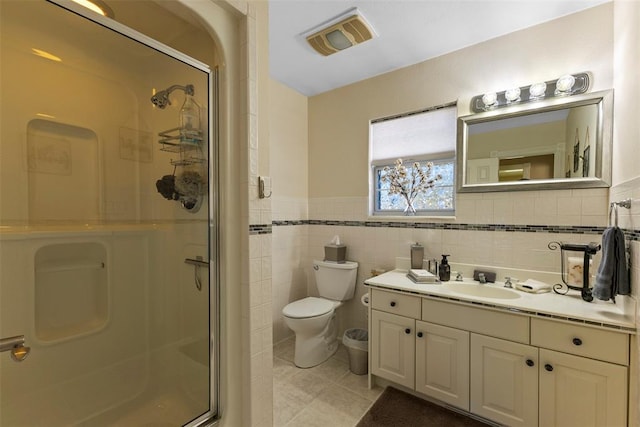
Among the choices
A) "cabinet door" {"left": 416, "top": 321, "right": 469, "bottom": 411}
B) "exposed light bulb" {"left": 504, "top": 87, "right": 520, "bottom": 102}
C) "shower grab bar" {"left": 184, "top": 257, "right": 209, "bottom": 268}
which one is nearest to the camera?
"shower grab bar" {"left": 184, "top": 257, "right": 209, "bottom": 268}

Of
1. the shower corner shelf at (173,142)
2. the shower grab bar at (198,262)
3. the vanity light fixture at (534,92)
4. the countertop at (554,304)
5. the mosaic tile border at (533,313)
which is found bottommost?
the mosaic tile border at (533,313)

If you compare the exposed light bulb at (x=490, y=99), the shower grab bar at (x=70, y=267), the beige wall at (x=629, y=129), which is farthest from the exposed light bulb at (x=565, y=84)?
the shower grab bar at (x=70, y=267)

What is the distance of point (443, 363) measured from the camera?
5.58 ft

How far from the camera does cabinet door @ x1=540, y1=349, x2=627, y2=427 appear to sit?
1263 millimetres

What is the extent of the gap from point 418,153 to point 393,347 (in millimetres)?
1546

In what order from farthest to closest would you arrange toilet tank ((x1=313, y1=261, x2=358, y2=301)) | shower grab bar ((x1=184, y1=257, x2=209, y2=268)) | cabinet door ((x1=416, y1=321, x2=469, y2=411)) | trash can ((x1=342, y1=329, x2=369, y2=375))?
toilet tank ((x1=313, y1=261, x2=358, y2=301)), trash can ((x1=342, y1=329, x2=369, y2=375)), cabinet door ((x1=416, y1=321, x2=469, y2=411)), shower grab bar ((x1=184, y1=257, x2=209, y2=268))

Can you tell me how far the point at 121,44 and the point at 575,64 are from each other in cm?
260

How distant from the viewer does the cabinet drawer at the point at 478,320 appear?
4.87 feet

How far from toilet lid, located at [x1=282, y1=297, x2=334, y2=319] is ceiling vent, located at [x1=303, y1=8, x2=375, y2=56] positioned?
200 centimetres

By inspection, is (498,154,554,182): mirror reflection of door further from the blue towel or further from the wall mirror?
the blue towel

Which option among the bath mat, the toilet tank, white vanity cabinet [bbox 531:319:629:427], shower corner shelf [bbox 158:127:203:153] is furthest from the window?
shower corner shelf [bbox 158:127:203:153]

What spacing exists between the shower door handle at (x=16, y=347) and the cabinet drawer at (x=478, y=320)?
212 centimetres

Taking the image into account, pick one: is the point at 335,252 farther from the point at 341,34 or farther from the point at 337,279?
→ the point at 341,34

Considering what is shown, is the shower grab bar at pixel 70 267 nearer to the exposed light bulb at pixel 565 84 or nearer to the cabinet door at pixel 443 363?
the cabinet door at pixel 443 363
